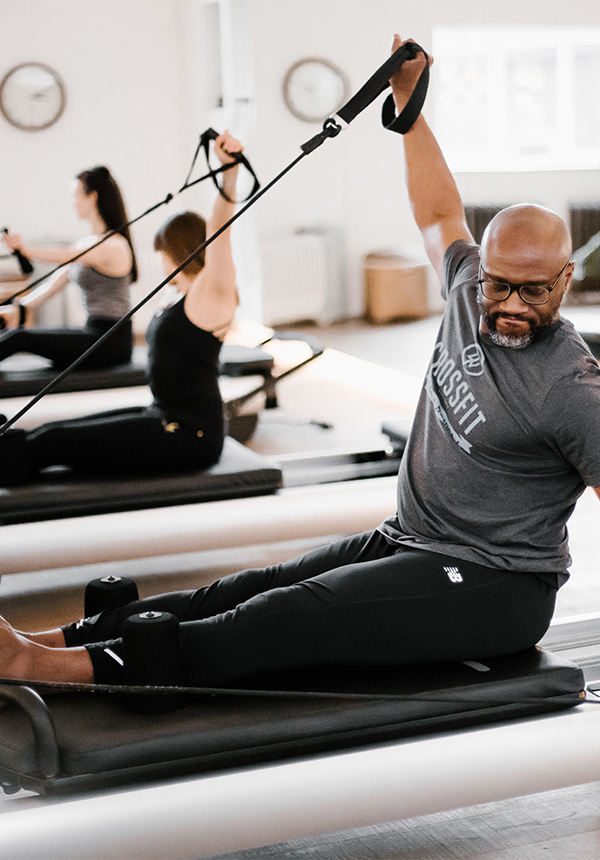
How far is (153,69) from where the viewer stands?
3.86 metres

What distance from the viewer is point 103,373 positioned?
3959 mm

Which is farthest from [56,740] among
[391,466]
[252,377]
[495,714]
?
[252,377]

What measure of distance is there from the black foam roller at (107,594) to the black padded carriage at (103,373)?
6.58ft

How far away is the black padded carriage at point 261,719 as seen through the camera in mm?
1443

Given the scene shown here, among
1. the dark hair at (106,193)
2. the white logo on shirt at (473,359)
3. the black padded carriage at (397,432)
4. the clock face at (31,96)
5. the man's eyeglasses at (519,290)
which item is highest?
the clock face at (31,96)

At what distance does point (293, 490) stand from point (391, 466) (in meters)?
0.52

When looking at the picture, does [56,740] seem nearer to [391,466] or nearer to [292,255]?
[391,466]

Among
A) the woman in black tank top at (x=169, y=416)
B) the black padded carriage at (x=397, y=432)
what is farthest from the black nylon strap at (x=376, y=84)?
the black padded carriage at (x=397, y=432)

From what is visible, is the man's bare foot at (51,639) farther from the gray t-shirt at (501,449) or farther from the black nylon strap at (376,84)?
the black nylon strap at (376,84)

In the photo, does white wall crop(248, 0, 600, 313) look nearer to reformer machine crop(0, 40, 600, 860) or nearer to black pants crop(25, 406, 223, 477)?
black pants crop(25, 406, 223, 477)

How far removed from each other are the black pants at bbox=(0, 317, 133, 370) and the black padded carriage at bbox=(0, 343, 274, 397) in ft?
0.19

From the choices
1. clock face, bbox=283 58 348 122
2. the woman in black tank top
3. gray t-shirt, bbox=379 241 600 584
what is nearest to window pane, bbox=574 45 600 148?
clock face, bbox=283 58 348 122

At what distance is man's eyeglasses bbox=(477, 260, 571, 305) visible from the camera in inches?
59.7

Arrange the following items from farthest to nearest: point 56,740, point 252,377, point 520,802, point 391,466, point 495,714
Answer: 1. point 252,377
2. point 391,466
3. point 520,802
4. point 495,714
5. point 56,740
